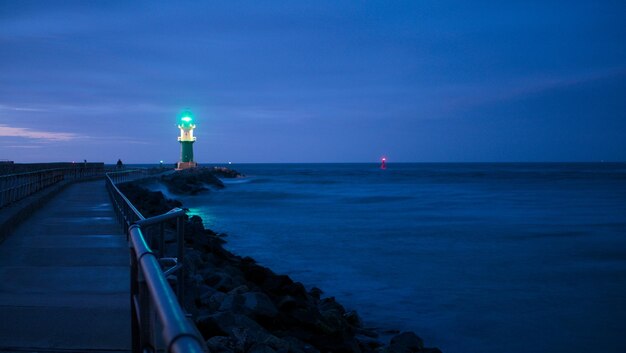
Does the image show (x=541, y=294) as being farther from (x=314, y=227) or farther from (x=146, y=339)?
(x=314, y=227)

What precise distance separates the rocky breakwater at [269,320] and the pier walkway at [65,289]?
0.74 meters

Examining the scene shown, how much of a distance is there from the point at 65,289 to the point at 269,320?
2404mm

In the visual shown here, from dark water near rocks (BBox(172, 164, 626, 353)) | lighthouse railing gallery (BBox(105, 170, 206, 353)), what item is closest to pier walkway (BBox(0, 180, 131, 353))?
lighthouse railing gallery (BBox(105, 170, 206, 353))

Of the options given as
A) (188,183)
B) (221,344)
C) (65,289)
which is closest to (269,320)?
(221,344)

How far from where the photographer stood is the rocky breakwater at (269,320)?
5184 mm

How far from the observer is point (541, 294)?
424 inches

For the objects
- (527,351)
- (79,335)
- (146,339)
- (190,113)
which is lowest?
(527,351)

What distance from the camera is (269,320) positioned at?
22.4ft

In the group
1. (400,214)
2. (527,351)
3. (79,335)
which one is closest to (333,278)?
(527,351)

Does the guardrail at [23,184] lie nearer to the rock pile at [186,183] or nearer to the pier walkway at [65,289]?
the pier walkway at [65,289]

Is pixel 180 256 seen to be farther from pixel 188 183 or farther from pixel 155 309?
pixel 188 183

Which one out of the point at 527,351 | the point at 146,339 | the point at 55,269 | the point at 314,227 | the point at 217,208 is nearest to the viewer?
the point at 146,339

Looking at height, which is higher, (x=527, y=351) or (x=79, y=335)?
(x=79, y=335)

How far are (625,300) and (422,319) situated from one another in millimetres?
4180
